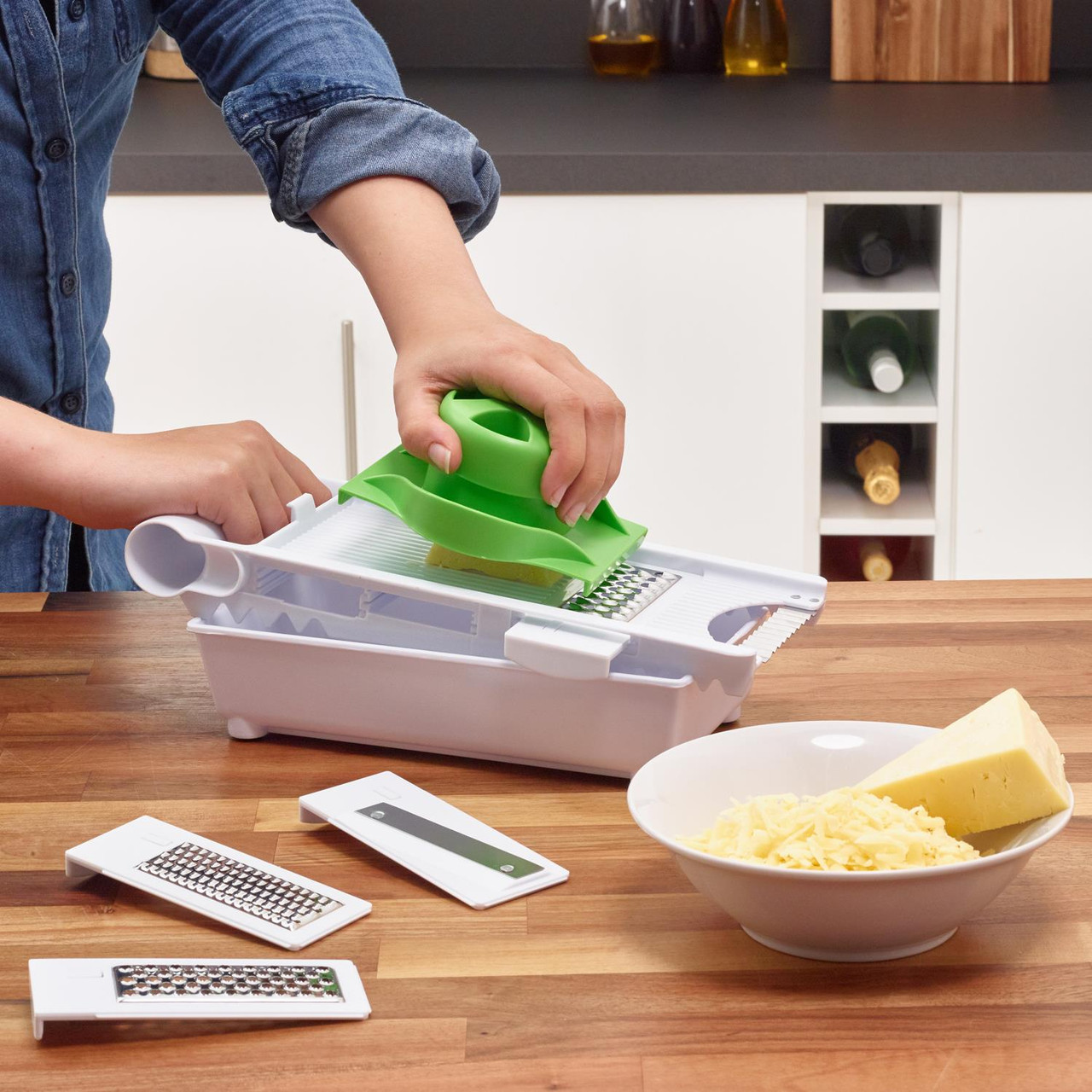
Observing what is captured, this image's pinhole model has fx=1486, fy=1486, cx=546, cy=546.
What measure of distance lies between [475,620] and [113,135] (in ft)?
2.22

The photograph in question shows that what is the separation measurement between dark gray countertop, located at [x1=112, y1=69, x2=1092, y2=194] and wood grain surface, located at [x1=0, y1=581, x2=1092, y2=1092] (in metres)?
1.14

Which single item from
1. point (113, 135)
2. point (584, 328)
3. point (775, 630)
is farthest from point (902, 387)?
point (775, 630)

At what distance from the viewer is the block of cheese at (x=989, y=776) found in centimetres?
66

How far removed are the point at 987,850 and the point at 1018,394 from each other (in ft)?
4.87

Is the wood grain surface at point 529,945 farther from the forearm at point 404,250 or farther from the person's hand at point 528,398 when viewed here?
the forearm at point 404,250

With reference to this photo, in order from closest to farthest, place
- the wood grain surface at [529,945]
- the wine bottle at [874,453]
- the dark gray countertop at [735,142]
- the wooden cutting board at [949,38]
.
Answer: the wood grain surface at [529,945] → the dark gray countertop at [735,142] → the wine bottle at [874,453] → the wooden cutting board at [949,38]

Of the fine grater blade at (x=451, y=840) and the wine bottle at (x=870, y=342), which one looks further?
the wine bottle at (x=870, y=342)

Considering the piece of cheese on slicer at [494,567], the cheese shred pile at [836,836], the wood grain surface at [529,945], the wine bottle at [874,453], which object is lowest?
the wine bottle at [874,453]

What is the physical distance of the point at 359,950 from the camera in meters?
0.68

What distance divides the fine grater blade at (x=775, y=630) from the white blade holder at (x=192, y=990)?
1.01 ft

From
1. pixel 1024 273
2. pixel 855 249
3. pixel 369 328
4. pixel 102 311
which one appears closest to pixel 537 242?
pixel 369 328

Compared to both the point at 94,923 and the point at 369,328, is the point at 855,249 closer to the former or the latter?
the point at 369,328

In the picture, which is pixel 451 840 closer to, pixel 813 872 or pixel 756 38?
pixel 813 872

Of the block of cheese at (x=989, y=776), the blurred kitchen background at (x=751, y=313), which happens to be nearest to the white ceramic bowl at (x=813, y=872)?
the block of cheese at (x=989, y=776)
